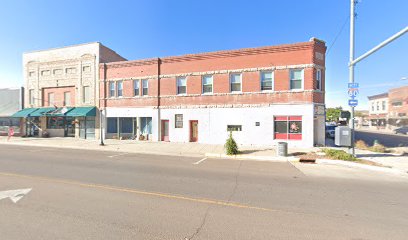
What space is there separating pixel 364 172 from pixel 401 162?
12.0 feet

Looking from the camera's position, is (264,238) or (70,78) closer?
(264,238)

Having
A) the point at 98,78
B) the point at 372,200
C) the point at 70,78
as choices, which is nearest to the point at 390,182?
the point at 372,200

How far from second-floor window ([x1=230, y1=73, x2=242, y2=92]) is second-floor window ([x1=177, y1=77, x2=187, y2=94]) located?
14.4 feet

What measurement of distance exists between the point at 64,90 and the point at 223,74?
18.6 meters

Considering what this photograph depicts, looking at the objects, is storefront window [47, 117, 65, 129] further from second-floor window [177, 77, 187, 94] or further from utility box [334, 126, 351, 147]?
utility box [334, 126, 351, 147]

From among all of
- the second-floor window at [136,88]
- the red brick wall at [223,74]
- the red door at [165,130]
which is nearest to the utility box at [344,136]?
the red brick wall at [223,74]

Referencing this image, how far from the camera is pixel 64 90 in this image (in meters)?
25.5

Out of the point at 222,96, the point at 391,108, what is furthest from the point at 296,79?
the point at 391,108

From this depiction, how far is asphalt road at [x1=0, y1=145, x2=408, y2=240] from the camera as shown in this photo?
4.14 metres

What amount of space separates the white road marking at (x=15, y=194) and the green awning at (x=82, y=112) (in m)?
17.8

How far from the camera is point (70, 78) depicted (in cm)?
2502

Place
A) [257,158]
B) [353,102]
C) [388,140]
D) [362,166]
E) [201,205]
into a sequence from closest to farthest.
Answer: [201,205] < [362,166] < [353,102] < [257,158] < [388,140]

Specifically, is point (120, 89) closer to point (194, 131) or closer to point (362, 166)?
point (194, 131)

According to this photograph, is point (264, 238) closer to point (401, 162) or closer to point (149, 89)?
point (401, 162)
